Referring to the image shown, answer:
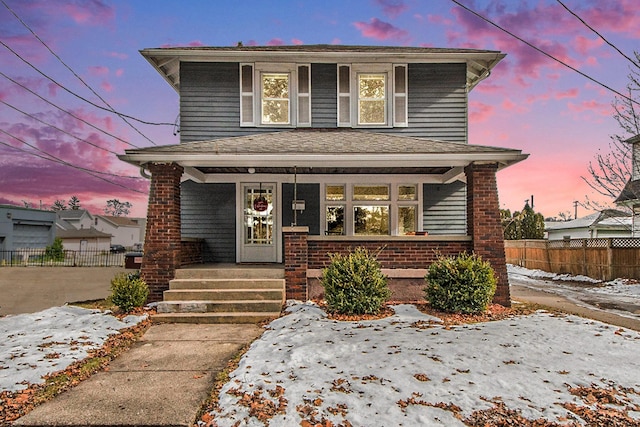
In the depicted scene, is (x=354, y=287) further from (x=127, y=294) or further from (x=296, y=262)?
(x=127, y=294)

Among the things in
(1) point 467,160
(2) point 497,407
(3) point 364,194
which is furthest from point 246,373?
(3) point 364,194

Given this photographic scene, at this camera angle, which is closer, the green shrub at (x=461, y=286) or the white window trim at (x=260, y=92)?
the green shrub at (x=461, y=286)

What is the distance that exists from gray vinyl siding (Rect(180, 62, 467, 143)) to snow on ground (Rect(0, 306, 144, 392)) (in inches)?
231

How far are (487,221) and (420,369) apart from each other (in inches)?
201

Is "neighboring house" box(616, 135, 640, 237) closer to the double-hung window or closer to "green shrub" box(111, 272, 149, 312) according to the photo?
the double-hung window

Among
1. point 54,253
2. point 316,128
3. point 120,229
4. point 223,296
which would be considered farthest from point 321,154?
point 120,229

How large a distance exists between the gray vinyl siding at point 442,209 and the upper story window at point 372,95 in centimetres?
213

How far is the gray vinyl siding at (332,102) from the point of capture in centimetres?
1165

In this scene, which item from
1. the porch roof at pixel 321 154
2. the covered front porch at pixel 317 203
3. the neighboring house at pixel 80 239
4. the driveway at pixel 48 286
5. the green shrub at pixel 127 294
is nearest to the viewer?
the green shrub at pixel 127 294

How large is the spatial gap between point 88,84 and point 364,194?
1006 centimetres

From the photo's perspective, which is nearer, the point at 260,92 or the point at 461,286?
the point at 461,286

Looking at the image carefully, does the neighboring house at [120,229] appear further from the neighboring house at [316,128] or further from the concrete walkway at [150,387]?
the concrete walkway at [150,387]

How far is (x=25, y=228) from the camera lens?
112 feet

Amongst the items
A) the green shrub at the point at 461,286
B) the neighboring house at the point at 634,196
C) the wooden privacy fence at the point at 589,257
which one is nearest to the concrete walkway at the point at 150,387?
the green shrub at the point at 461,286
